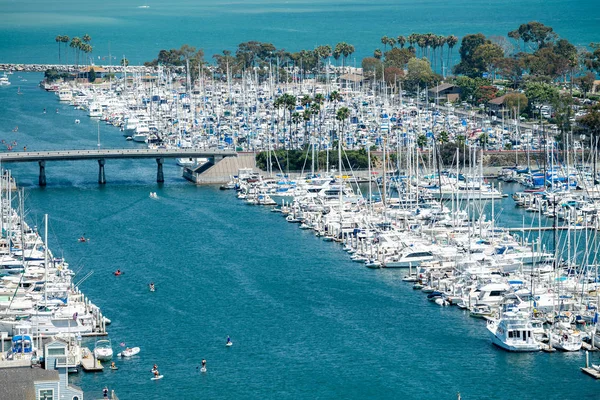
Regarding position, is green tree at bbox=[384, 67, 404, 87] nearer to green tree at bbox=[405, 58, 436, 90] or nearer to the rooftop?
green tree at bbox=[405, 58, 436, 90]

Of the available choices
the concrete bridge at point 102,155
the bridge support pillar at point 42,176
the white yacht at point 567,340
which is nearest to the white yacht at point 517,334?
the white yacht at point 567,340

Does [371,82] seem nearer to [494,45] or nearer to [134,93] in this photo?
[494,45]

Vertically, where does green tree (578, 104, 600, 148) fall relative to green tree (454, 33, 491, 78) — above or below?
below

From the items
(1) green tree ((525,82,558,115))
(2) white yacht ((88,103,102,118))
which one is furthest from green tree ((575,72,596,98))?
(2) white yacht ((88,103,102,118))

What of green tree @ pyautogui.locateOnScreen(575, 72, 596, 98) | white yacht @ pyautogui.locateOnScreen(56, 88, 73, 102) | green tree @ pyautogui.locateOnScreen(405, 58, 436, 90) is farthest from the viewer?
white yacht @ pyautogui.locateOnScreen(56, 88, 73, 102)

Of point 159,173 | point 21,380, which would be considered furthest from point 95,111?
point 21,380

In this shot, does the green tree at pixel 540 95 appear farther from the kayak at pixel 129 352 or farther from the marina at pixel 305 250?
the kayak at pixel 129 352
